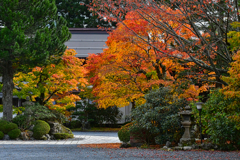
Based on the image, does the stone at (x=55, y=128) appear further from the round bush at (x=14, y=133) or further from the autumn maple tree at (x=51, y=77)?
the autumn maple tree at (x=51, y=77)

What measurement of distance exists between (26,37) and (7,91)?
11.0ft

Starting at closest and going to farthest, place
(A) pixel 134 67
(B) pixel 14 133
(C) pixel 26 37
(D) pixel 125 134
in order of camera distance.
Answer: (D) pixel 125 134 → (A) pixel 134 67 → (B) pixel 14 133 → (C) pixel 26 37

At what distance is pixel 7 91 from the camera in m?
15.0

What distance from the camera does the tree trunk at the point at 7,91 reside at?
48.8ft

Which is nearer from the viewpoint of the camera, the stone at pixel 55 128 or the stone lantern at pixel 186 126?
the stone lantern at pixel 186 126

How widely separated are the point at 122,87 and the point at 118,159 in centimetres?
711

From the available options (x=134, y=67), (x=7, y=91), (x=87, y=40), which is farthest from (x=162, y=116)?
A: (x=87, y=40)

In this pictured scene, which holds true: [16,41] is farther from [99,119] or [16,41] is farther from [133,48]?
[99,119]

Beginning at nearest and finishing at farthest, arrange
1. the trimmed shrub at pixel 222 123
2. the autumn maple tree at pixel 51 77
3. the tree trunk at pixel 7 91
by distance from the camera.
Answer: the trimmed shrub at pixel 222 123, the tree trunk at pixel 7 91, the autumn maple tree at pixel 51 77

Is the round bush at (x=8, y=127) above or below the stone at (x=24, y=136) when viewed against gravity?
above

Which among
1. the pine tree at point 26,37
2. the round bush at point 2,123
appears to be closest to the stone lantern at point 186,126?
the pine tree at point 26,37

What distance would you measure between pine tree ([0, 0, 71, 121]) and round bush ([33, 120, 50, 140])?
1720 mm

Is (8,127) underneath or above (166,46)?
underneath

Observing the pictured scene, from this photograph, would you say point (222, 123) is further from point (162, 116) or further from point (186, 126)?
point (162, 116)
